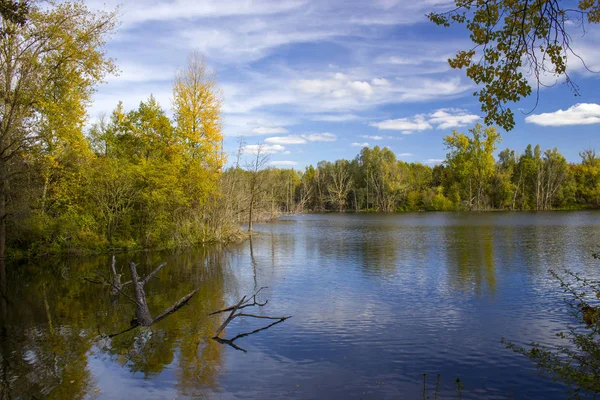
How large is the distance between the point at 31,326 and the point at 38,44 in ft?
40.2

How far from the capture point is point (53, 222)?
2234 cm

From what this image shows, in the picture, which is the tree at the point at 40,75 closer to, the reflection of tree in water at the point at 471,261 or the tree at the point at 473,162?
the reflection of tree in water at the point at 471,261

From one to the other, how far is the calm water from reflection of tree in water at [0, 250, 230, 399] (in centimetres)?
4

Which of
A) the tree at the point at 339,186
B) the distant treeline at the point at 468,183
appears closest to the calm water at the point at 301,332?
the distant treeline at the point at 468,183

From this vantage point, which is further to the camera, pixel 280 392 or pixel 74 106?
pixel 74 106

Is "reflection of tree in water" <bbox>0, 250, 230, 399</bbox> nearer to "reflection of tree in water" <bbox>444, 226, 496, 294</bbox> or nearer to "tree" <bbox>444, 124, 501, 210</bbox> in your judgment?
"reflection of tree in water" <bbox>444, 226, 496, 294</bbox>

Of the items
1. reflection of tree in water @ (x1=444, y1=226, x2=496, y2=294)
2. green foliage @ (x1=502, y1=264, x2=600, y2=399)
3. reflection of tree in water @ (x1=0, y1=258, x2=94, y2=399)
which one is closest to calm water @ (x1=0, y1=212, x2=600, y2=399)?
reflection of tree in water @ (x1=0, y1=258, x2=94, y2=399)

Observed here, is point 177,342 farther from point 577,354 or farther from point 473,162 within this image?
point 473,162

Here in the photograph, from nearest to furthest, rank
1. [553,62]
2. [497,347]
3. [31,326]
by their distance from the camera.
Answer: [553,62], [497,347], [31,326]

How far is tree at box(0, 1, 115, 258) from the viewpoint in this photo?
55.7 feet

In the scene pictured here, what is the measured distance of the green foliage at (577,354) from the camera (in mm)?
5554

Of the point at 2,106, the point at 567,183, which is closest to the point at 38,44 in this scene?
the point at 2,106

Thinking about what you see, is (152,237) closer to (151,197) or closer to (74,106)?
(151,197)

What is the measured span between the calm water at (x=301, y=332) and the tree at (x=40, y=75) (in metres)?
5.57
